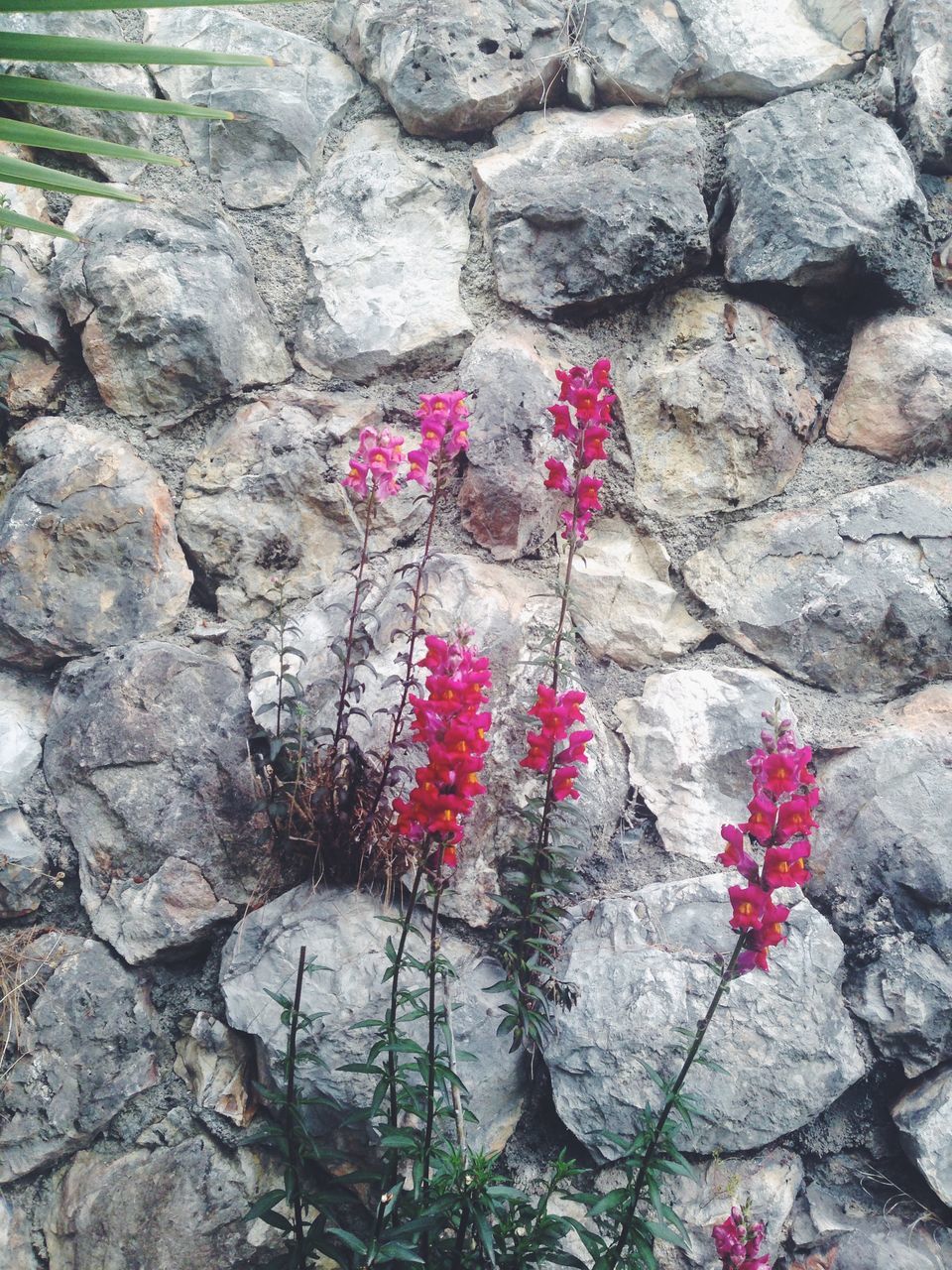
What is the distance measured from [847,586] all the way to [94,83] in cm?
236

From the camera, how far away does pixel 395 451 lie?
209 cm

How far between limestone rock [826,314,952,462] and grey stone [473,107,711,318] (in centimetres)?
50

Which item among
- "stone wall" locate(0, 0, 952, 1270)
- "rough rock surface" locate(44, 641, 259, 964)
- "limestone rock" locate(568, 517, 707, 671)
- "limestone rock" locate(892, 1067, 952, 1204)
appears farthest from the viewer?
"limestone rock" locate(568, 517, 707, 671)

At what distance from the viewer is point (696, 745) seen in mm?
2277

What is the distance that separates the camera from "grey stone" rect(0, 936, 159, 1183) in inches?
79.2

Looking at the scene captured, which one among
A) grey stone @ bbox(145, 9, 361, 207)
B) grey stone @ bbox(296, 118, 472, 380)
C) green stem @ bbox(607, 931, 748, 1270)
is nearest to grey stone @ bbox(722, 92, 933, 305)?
grey stone @ bbox(296, 118, 472, 380)

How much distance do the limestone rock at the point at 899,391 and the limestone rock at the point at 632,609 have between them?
0.61 meters

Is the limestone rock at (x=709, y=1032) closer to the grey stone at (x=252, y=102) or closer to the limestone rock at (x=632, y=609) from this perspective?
the limestone rock at (x=632, y=609)

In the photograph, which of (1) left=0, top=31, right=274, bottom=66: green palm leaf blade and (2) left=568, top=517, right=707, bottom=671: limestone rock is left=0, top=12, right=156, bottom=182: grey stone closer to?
(1) left=0, top=31, right=274, bottom=66: green palm leaf blade

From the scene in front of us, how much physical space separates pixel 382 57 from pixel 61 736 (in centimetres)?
208

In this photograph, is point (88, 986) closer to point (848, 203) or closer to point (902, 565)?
point (902, 565)

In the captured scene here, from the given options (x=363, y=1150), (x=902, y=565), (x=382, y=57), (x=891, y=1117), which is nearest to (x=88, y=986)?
(x=363, y=1150)

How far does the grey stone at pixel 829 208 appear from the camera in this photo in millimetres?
2449

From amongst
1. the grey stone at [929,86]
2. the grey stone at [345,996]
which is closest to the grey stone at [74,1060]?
the grey stone at [345,996]
